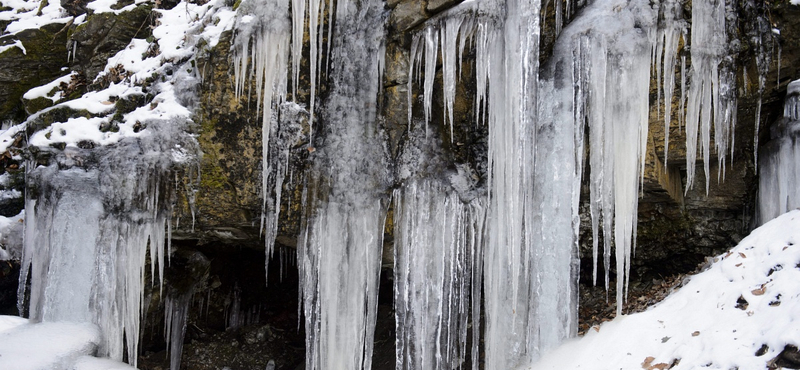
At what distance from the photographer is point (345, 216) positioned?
6988mm

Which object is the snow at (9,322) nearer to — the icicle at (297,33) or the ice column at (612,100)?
the icicle at (297,33)

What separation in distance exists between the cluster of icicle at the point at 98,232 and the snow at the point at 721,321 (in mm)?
4735

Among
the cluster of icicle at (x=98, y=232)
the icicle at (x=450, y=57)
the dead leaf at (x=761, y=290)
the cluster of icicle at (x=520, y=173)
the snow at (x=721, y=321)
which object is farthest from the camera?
the cluster of icicle at (x=98, y=232)

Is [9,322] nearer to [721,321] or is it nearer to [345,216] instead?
[345,216]

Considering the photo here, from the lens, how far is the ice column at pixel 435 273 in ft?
21.9

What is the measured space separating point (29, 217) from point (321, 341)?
3.94 metres

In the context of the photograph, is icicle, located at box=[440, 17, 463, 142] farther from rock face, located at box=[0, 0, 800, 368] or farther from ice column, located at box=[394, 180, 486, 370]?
ice column, located at box=[394, 180, 486, 370]

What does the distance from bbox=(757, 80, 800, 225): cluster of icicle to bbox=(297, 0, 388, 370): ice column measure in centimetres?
429

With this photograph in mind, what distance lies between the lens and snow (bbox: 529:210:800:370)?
166 inches

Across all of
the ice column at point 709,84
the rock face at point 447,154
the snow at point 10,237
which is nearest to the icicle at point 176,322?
the rock face at point 447,154

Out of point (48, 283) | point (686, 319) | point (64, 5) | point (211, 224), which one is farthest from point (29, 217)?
point (686, 319)

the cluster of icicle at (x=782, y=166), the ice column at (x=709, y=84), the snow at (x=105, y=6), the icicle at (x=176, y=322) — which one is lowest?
the icicle at (x=176, y=322)

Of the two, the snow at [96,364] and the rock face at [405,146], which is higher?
the rock face at [405,146]

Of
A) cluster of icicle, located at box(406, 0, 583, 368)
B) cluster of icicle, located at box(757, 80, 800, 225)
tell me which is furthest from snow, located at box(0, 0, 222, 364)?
cluster of icicle, located at box(757, 80, 800, 225)
